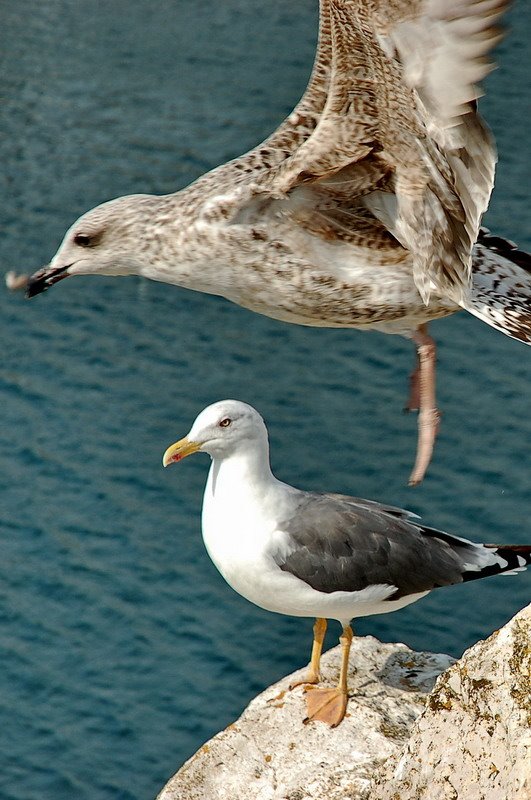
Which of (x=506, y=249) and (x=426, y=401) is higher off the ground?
(x=506, y=249)

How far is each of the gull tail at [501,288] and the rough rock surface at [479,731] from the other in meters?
2.20

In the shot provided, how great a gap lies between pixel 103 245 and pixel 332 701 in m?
3.35

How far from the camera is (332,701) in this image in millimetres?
8828

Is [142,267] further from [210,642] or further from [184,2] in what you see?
[184,2]

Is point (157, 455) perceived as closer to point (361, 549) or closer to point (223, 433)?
point (361, 549)

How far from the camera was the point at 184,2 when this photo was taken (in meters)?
26.4

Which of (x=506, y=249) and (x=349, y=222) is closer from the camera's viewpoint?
(x=349, y=222)

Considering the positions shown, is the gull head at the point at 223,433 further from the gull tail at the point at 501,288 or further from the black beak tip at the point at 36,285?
the gull tail at the point at 501,288

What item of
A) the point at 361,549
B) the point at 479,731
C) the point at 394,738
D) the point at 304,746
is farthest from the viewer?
the point at 361,549

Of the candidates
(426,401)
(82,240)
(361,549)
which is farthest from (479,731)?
(82,240)

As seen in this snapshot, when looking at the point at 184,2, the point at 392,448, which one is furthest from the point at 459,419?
the point at 184,2

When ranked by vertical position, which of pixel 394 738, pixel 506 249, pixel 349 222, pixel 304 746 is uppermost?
pixel 349 222

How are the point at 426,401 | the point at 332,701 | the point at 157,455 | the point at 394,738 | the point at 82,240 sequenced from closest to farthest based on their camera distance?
the point at 82,240 < the point at 426,401 < the point at 394,738 < the point at 332,701 < the point at 157,455

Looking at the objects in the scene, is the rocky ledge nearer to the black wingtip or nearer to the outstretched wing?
the outstretched wing
